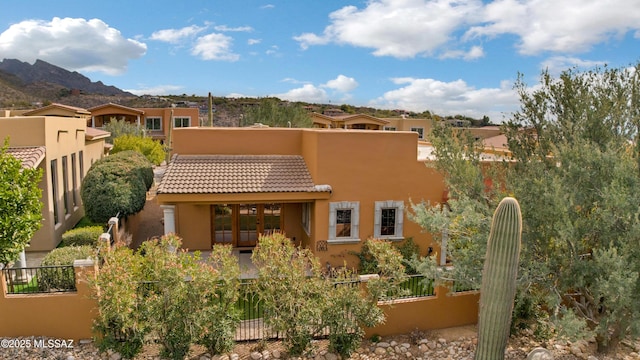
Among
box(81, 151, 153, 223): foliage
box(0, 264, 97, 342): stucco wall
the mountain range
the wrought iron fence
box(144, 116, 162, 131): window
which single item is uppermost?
the mountain range

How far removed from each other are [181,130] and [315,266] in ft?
34.8

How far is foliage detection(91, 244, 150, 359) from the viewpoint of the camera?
880cm

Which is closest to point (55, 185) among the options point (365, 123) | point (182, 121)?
point (182, 121)

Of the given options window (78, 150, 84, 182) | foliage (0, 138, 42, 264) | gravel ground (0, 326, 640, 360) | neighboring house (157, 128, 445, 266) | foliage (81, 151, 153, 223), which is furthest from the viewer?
window (78, 150, 84, 182)

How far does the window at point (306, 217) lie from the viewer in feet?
53.9

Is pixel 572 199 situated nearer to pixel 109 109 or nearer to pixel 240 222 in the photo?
pixel 240 222

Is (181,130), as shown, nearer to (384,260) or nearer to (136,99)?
(384,260)

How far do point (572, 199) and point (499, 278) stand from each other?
7.33 feet

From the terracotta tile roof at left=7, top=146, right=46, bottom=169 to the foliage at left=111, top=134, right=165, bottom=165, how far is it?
1322 centimetres

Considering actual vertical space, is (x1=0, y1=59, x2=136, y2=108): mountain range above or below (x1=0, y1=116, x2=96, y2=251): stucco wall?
above

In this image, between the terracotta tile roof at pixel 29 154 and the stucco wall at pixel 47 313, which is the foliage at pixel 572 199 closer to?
the stucco wall at pixel 47 313

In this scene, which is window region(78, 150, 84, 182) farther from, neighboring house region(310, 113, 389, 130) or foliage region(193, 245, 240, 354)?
neighboring house region(310, 113, 389, 130)

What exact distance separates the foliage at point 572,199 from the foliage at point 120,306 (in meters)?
6.92

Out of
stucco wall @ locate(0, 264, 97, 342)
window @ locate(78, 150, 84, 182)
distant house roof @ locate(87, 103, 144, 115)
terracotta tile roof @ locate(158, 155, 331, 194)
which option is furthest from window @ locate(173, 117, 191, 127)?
stucco wall @ locate(0, 264, 97, 342)
